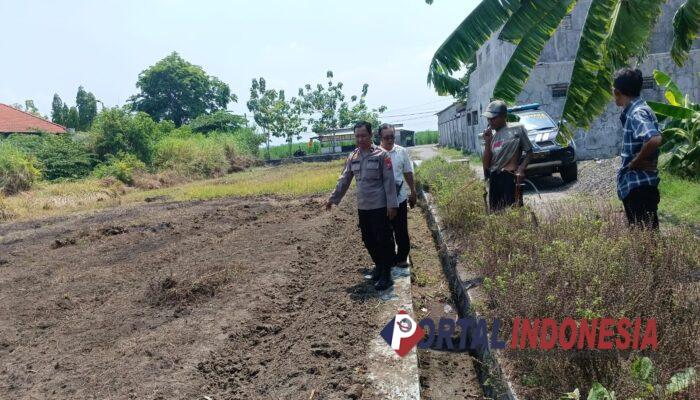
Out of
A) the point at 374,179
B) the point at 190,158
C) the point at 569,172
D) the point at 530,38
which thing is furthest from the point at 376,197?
the point at 190,158

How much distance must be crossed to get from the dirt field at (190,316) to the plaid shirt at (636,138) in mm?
2486

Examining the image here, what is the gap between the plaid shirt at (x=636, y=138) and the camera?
424cm

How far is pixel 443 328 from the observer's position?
517 centimetres

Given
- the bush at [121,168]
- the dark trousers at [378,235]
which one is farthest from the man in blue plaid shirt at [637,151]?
the bush at [121,168]

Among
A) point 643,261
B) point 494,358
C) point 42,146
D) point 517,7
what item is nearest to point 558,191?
point 517,7

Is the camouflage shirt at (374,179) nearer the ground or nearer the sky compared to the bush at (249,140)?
nearer the ground

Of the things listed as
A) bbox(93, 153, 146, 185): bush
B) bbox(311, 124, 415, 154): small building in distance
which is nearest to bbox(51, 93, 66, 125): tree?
bbox(311, 124, 415, 154): small building in distance

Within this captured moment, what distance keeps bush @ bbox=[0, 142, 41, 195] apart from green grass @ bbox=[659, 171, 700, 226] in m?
20.9

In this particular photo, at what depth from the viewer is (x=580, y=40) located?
612 centimetres

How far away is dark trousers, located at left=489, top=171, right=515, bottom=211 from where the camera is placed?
6.19 metres

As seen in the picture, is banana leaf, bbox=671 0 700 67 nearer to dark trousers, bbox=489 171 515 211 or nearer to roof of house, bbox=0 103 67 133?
dark trousers, bbox=489 171 515 211

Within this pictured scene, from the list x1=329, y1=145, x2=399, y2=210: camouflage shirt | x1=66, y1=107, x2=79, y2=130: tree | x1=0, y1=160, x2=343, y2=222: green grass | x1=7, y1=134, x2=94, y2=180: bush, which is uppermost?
x1=66, y1=107, x2=79, y2=130: tree

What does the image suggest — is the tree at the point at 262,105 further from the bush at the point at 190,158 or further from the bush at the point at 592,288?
the bush at the point at 592,288

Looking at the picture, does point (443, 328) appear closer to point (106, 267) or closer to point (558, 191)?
point (106, 267)
